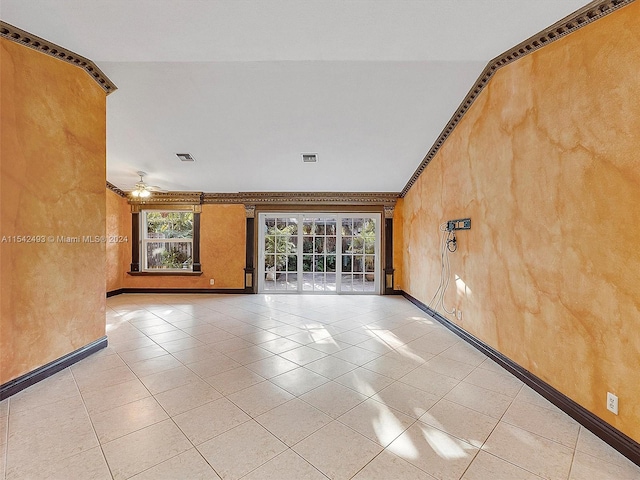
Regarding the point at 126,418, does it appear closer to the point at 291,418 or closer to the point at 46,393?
the point at 46,393

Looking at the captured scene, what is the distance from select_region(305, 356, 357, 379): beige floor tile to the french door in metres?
3.85

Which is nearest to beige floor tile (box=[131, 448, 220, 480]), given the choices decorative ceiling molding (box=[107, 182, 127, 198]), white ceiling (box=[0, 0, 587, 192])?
white ceiling (box=[0, 0, 587, 192])

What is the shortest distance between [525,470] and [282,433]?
1.35 meters

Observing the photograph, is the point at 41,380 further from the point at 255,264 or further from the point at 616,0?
the point at 616,0

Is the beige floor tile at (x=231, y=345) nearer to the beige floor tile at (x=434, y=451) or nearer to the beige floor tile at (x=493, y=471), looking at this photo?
the beige floor tile at (x=434, y=451)

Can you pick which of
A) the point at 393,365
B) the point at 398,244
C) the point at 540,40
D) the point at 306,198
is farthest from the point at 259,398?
the point at 398,244

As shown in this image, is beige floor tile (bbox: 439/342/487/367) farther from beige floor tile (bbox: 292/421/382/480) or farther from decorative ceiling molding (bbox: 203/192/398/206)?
decorative ceiling molding (bbox: 203/192/398/206)

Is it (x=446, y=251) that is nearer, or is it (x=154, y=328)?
(x=154, y=328)

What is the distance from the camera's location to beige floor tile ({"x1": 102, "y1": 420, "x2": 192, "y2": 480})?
1.48 m

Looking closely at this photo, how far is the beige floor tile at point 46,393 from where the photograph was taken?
6.73 ft

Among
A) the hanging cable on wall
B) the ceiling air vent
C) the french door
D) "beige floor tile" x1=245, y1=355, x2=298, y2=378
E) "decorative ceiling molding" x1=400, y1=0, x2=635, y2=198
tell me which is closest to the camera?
"decorative ceiling molding" x1=400, y1=0, x2=635, y2=198

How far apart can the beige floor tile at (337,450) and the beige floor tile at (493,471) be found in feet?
1.59

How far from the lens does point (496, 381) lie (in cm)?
246

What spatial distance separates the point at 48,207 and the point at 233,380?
224 centimetres
